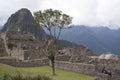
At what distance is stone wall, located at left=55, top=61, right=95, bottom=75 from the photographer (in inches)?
1128

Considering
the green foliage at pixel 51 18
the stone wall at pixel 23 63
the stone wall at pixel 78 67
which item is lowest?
the stone wall at pixel 78 67

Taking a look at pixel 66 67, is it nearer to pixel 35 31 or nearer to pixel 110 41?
pixel 35 31

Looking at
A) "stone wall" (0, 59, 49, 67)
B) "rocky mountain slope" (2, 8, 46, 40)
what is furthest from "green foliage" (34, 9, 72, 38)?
"rocky mountain slope" (2, 8, 46, 40)

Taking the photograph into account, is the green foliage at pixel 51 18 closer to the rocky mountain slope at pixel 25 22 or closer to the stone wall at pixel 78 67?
the stone wall at pixel 78 67

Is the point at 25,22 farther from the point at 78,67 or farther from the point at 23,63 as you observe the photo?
the point at 78,67

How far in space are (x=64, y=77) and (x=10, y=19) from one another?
122 metres

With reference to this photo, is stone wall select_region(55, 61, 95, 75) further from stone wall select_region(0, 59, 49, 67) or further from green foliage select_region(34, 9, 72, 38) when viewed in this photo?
green foliage select_region(34, 9, 72, 38)

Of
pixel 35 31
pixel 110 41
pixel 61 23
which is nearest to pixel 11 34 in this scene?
pixel 61 23

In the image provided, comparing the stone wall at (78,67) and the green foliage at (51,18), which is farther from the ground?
the green foliage at (51,18)

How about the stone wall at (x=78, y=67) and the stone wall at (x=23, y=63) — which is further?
the stone wall at (x=23, y=63)

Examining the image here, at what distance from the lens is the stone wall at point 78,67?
94.0ft

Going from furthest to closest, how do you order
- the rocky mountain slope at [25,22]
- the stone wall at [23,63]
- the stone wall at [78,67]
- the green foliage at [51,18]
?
the rocky mountain slope at [25,22], the green foliage at [51,18], the stone wall at [23,63], the stone wall at [78,67]

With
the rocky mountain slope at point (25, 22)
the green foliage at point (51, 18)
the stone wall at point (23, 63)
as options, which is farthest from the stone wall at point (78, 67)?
the rocky mountain slope at point (25, 22)

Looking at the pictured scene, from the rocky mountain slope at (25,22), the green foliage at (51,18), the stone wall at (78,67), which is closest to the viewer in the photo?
the stone wall at (78,67)
